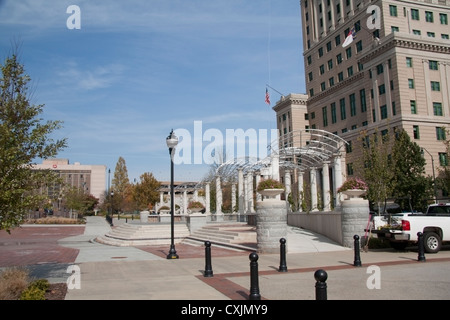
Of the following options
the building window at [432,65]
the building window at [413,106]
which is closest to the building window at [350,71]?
the building window at [432,65]

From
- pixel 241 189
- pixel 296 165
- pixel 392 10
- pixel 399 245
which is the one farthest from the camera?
pixel 392 10

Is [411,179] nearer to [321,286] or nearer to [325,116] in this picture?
[325,116]

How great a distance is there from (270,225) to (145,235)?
12.2 meters

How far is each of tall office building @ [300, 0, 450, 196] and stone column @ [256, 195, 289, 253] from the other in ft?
99.5

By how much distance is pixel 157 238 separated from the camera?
24.9 m

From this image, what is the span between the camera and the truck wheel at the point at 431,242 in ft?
49.9

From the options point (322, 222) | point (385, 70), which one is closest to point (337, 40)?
Answer: point (385, 70)

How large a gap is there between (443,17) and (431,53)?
10.4 meters

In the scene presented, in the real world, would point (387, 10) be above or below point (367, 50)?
above

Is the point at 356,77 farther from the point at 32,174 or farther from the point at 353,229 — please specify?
the point at 32,174

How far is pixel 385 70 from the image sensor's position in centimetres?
5147

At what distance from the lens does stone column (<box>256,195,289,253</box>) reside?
16.3m
